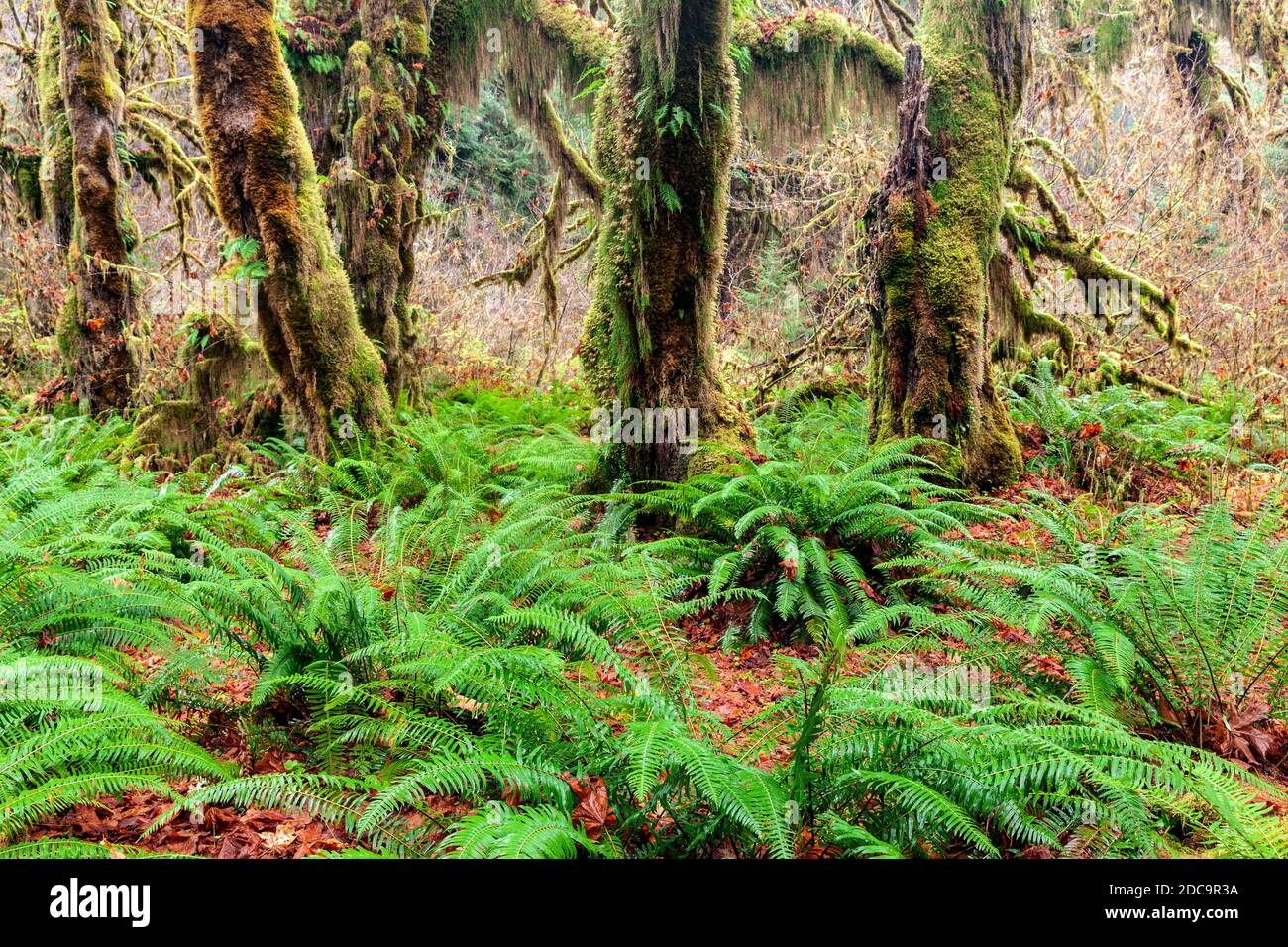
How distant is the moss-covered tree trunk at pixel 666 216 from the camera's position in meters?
5.34

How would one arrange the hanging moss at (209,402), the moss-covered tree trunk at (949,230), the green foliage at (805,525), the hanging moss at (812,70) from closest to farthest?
the green foliage at (805,525)
the moss-covered tree trunk at (949,230)
the hanging moss at (209,402)
the hanging moss at (812,70)

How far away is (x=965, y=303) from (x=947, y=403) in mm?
715

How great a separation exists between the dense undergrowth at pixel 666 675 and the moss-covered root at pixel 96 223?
3.22 m

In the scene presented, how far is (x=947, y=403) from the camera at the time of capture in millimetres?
5789

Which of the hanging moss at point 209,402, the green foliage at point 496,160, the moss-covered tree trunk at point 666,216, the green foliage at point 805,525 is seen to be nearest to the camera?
the green foliage at point 805,525

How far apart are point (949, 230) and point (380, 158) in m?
5.10

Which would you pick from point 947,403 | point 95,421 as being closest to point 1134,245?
point 947,403

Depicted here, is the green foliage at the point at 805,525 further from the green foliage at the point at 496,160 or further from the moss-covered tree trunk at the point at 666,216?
the green foliage at the point at 496,160

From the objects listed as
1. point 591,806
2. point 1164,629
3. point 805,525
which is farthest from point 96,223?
point 1164,629

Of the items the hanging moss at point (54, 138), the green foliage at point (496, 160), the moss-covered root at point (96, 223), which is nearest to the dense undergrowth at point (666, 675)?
the moss-covered root at point (96, 223)

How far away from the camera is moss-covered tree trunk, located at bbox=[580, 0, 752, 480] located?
534 centimetres
